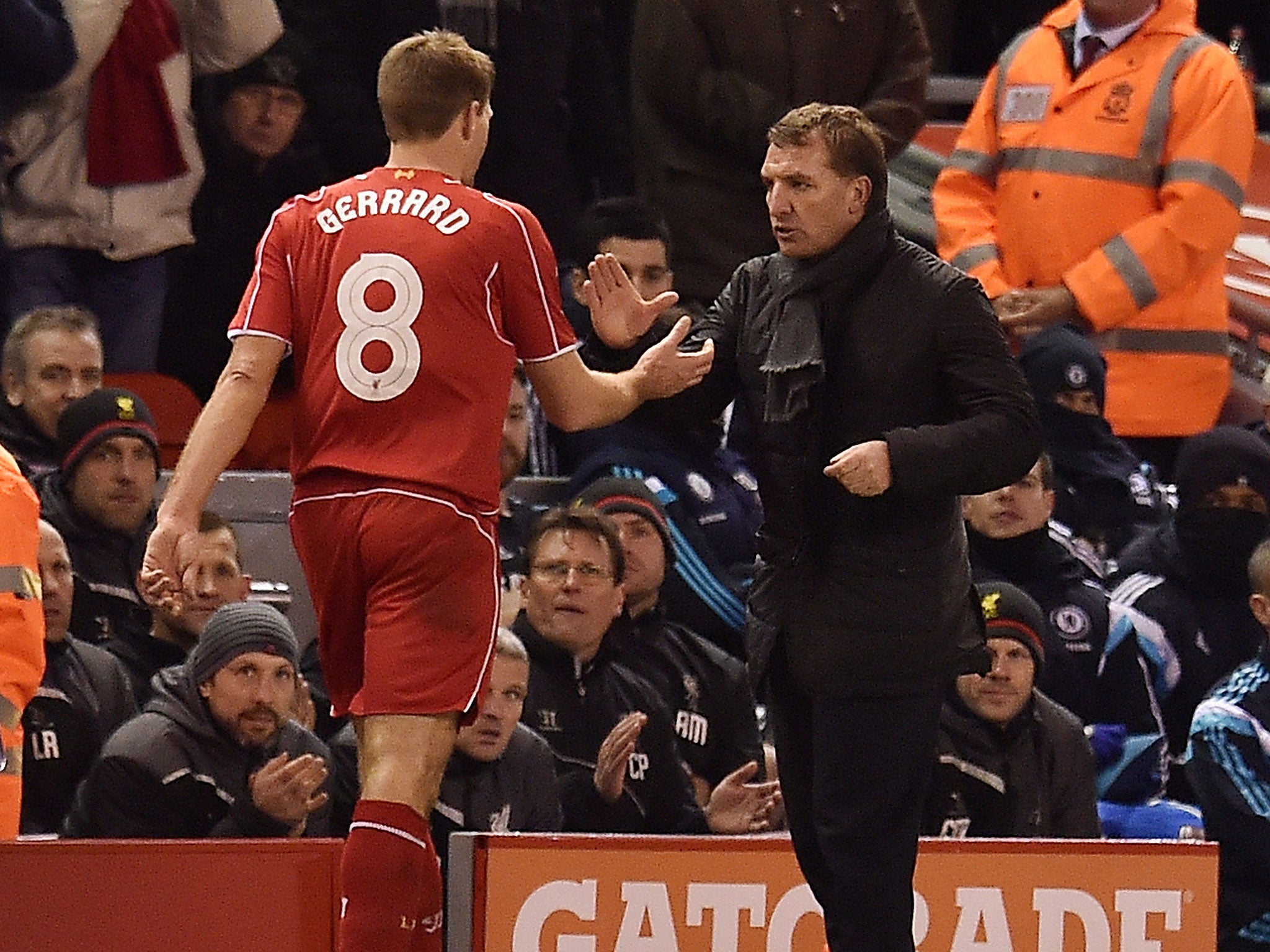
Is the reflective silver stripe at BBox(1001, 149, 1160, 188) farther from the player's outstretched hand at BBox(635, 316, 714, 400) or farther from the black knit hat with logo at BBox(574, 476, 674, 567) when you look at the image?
the player's outstretched hand at BBox(635, 316, 714, 400)

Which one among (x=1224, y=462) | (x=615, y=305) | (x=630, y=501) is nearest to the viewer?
(x=615, y=305)

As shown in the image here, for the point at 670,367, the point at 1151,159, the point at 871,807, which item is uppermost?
the point at 1151,159

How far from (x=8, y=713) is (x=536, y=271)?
5.05 feet

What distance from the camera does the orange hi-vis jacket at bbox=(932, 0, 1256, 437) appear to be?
919cm

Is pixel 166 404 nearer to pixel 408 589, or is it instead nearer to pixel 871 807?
pixel 408 589

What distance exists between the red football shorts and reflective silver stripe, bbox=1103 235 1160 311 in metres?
4.06

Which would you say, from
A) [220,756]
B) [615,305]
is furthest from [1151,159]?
[220,756]

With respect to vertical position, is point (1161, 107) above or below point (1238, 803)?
above

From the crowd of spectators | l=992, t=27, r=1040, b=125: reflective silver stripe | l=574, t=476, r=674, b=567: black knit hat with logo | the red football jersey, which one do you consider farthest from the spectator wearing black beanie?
the red football jersey

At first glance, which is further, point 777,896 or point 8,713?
point 777,896

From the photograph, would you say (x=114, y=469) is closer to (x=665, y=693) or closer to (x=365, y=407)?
(x=665, y=693)

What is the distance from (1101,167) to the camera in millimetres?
9328

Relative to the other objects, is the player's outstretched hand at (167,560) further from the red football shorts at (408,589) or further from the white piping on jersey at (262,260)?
the white piping on jersey at (262,260)

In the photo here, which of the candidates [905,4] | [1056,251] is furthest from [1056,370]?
[905,4]
